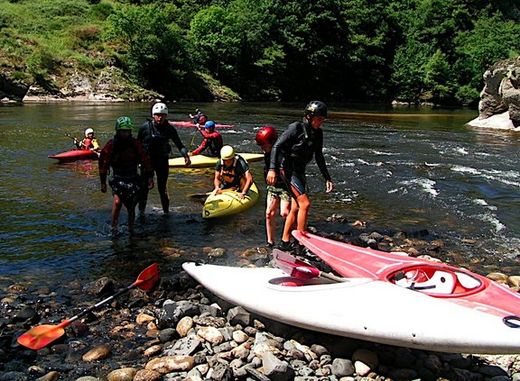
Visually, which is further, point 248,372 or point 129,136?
point 129,136

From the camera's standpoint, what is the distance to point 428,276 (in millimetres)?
5164

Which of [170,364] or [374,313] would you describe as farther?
[374,313]

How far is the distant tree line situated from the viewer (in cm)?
4141

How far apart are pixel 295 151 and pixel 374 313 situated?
2637 millimetres

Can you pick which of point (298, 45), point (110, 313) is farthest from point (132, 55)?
point (110, 313)

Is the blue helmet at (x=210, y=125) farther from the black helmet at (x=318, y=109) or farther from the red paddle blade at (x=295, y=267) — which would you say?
the red paddle blade at (x=295, y=267)

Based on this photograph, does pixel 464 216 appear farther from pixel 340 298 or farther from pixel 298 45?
pixel 298 45

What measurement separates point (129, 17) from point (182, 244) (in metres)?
37.3

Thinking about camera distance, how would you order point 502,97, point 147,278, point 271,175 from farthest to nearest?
point 502,97
point 271,175
point 147,278

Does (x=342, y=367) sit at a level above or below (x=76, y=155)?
below

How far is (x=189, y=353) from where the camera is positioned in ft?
14.0

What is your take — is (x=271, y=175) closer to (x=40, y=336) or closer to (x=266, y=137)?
(x=266, y=137)

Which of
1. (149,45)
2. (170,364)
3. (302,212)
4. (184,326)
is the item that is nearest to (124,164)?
(302,212)

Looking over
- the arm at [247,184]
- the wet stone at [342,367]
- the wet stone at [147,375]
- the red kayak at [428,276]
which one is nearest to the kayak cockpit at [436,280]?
the red kayak at [428,276]
